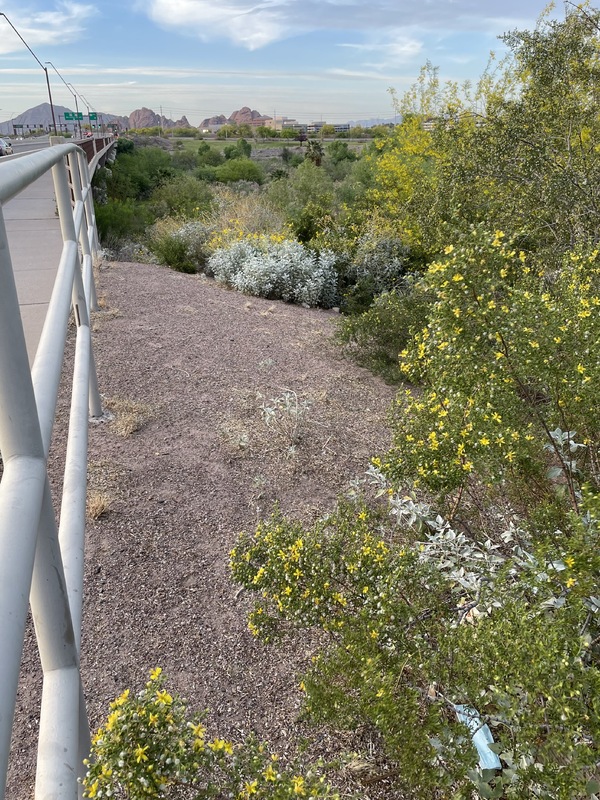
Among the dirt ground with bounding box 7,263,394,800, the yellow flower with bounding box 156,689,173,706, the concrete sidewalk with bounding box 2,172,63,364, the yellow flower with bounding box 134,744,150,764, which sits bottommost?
the dirt ground with bounding box 7,263,394,800

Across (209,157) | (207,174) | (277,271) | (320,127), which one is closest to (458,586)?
(277,271)

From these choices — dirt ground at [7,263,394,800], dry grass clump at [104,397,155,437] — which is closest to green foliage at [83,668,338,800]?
dirt ground at [7,263,394,800]

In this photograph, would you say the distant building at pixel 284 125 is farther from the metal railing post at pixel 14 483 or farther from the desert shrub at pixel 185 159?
the metal railing post at pixel 14 483

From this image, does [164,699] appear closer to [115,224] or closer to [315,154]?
[115,224]

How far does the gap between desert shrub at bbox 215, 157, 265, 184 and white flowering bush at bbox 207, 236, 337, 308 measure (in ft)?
106

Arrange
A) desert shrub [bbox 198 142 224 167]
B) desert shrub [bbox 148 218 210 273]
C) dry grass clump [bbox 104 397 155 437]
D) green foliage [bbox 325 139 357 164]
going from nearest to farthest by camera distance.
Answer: dry grass clump [bbox 104 397 155 437] < desert shrub [bbox 148 218 210 273] < green foliage [bbox 325 139 357 164] < desert shrub [bbox 198 142 224 167]

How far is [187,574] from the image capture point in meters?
3.07

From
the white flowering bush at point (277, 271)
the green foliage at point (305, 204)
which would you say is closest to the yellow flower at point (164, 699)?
the white flowering bush at point (277, 271)

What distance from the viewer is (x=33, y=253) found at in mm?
5102

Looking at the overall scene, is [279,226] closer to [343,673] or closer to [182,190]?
[343,673]

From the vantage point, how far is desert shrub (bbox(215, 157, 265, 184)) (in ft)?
133

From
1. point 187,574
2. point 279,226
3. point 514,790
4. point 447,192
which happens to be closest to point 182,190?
point 279,226

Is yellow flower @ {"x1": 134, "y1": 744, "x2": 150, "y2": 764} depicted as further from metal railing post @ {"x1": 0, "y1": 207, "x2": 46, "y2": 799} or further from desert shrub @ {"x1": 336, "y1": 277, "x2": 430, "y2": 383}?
desert shrub @ {"x1": 336, "y1": 277, "x2": 430, "y2": 383}

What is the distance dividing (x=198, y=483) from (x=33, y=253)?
2697 mm
